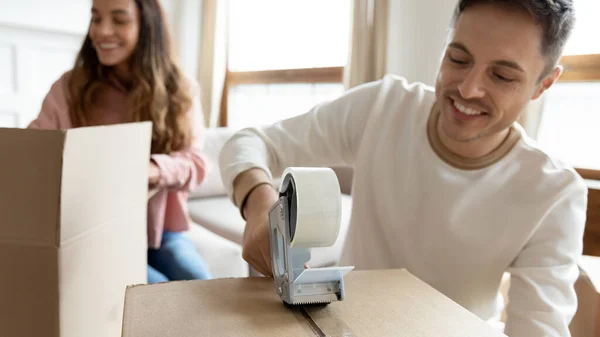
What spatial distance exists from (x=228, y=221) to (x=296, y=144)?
4.32 ft

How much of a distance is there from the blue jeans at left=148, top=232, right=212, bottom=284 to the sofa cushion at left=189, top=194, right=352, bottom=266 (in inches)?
24.7

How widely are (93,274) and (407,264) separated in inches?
22.5

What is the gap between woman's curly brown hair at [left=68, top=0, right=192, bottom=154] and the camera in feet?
4.00

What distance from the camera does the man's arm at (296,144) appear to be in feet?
2.63

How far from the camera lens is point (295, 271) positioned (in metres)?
0.49

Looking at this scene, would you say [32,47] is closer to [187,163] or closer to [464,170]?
[187,163]

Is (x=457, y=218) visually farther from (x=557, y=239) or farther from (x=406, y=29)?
(x=406, y=29)

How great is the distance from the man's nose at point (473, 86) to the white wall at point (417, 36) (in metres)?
1.59

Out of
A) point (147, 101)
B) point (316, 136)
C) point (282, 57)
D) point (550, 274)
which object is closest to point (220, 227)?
point (147, 101)

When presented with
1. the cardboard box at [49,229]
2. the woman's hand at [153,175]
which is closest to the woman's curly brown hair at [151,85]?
the woman's hand at [153,175]

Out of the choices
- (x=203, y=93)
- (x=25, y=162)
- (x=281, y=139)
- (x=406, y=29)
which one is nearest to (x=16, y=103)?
(x=203, y=93)

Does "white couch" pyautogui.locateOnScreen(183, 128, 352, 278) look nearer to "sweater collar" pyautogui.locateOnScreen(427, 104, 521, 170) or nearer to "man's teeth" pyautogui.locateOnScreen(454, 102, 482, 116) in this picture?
"sweater collar" pyautogui.locateOnScreen(427, 104, 521, 170)

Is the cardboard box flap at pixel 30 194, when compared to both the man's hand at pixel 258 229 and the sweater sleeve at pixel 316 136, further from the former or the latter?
the sweater sleeve at pixel 316 136

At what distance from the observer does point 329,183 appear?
46 cm
